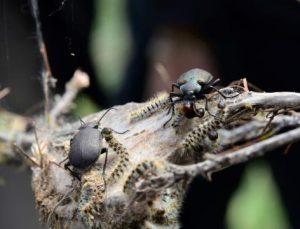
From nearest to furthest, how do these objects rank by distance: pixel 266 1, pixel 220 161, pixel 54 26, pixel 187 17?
pixel 220 161 < pixel 54 26 < pixel 266 1 < pixel 187 17

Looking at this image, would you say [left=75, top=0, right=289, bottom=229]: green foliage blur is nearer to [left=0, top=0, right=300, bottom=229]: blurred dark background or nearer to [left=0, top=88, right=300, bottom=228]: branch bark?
[left=0, top=0, right=300, bottom=229]: blurred dark background

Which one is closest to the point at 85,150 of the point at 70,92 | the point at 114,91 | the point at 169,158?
the point at 169,158

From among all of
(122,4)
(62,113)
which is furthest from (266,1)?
(62,113)

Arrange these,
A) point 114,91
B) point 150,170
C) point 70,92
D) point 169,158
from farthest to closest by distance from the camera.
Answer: point 114,91
point 70,92
point 169,158
point 150,170

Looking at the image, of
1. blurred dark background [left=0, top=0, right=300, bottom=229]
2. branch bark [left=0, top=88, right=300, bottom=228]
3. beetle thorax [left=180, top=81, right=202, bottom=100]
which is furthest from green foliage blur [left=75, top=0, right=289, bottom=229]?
beetle thorax [left=180, top=81, right=202, bottom=100]

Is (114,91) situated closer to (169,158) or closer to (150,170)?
(169,158)

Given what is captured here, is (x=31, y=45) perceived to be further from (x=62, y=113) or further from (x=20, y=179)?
(x=20, y=179)
